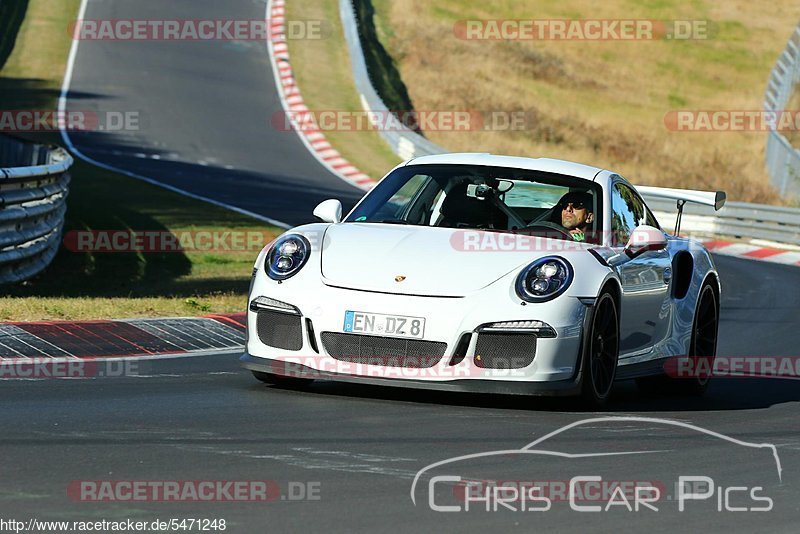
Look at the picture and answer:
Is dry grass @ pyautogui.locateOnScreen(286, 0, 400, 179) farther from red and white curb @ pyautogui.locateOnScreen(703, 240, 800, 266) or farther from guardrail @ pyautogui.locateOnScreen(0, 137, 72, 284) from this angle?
guardrail @ pyautogui.locateOnScreen(0, 137, 72, 284)

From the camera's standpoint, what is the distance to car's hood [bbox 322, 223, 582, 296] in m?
7.16

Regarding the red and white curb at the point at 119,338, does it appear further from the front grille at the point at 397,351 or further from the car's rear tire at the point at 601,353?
the car's rear tire at the point at 601,353

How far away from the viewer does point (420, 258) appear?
7383mm

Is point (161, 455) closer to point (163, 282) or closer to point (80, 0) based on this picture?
point (163, 282)

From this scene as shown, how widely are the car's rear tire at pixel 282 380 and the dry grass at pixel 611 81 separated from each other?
2476 cm

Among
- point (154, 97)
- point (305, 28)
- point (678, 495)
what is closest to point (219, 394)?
point (678, 495)

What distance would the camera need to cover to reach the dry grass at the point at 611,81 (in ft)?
130

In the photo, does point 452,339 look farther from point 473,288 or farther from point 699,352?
point 699,352

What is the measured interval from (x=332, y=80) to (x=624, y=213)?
98.3 ft

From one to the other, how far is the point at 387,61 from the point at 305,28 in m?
2.66

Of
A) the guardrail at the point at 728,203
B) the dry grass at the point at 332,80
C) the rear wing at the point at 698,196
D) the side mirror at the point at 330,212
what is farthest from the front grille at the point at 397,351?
the dry grass at the point at 332,80

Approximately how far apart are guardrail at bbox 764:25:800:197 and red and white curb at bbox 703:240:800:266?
578 centimetres

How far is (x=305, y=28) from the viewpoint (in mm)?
43344

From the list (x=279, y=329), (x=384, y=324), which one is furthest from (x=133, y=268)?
(x=384, y=324)
